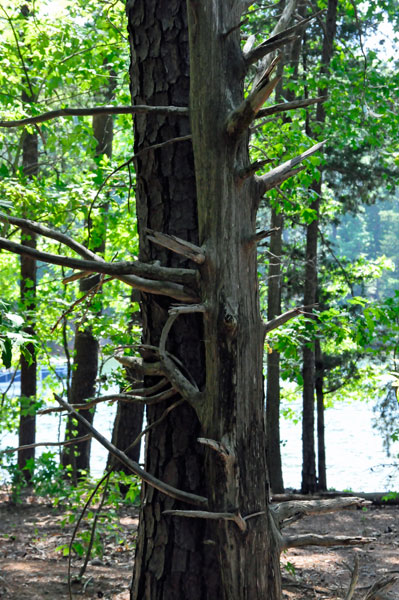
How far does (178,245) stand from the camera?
7.45 feet

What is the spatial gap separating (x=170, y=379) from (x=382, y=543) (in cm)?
601

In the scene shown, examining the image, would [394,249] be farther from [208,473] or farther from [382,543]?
[208,473]

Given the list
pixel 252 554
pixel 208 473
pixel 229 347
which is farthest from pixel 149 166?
pixel 252 554

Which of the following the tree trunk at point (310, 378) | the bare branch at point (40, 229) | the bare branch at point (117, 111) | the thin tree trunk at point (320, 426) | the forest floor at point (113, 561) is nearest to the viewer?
the bare branch at point (40, 229)

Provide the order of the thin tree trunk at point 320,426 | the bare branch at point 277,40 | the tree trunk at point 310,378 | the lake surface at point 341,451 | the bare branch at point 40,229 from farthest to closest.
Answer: the lake surface at point 341,451
the thin tree trunk at point 320,426
the tree trunk at point 310,378
the bare branch at point 40,229
the bare branch at point 277,40

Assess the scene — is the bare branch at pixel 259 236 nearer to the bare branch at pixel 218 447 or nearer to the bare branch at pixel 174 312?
the bare branch at pixel 174 312

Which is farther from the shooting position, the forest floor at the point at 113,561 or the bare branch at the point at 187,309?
the forest floor at the point at 113,561

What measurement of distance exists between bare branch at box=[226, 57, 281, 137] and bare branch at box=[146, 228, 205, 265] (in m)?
0.44

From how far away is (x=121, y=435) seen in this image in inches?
410

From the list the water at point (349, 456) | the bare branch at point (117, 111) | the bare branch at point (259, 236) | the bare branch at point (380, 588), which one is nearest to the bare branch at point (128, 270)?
the bare branch at point (259, 236)

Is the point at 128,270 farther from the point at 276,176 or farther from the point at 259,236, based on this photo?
the point at 276,176

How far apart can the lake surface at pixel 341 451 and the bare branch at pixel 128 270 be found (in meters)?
9.85

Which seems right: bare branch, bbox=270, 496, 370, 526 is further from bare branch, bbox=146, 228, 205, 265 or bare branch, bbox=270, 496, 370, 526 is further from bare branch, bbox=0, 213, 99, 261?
bare branch, bbox=0, 213, 99, 261

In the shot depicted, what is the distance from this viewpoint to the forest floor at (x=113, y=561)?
4.97 m
